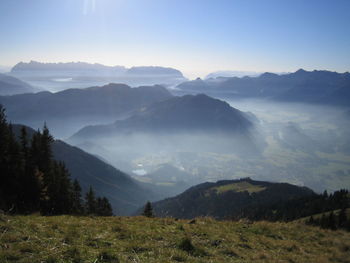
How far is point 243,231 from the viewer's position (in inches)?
658

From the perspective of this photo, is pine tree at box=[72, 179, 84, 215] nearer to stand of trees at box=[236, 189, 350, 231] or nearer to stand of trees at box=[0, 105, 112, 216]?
stand of trees at box=[0, 105, 112, 216]

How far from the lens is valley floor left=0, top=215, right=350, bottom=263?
8875 millimetres

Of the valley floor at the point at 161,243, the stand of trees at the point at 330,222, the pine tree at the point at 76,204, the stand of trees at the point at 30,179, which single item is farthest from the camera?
the pine tree at the point at 76,204

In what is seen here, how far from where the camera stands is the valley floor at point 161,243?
8.88 metres

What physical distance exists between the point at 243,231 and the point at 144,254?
357 inches

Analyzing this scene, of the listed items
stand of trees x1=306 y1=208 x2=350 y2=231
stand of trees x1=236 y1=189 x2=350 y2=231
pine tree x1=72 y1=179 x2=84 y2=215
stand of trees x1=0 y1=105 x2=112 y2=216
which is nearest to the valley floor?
stand of trees x1=306 y1=208 x2=350 y2=231

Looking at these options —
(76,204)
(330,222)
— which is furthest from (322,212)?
(76,204)

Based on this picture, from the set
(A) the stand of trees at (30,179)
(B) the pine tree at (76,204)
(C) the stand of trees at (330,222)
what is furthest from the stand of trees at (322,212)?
(B) the pine tree at (76,204)

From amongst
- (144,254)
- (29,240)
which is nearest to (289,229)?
(144,254)

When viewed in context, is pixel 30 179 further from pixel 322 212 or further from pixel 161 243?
pixel 322 212

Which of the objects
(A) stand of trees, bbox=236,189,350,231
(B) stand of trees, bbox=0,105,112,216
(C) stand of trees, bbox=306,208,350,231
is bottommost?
(A) stand of trees, bbox=236,189,350,231

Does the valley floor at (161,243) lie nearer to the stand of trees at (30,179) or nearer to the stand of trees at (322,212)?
the stand of trees at (322,212)

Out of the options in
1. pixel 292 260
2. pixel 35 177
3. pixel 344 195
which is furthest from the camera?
pixel 344 195

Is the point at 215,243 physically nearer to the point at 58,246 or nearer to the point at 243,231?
the point at 243,231
